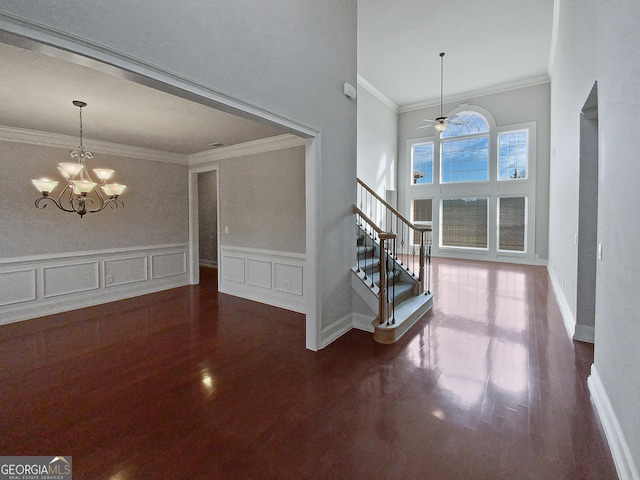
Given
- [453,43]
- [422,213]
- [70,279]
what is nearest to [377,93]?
[453,43]

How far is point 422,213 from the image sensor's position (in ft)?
33.4

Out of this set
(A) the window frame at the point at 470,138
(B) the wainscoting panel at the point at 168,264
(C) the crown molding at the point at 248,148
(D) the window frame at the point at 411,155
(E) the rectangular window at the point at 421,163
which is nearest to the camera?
(C) the crown molding at the point at 248,148

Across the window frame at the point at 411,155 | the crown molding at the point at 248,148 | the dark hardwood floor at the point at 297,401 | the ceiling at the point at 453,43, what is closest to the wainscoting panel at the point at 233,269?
the dark hardwood floor at the point at 297,401

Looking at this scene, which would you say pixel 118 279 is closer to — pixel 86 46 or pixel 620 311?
pixel 86 46

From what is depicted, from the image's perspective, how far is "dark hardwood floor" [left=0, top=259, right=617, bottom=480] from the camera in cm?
179

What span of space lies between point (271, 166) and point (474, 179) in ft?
23.2

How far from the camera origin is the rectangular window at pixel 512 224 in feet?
28.5

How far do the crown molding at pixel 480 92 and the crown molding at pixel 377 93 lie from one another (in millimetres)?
464

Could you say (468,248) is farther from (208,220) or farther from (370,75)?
(208,220)

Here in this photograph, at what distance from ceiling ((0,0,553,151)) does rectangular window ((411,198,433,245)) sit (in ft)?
10.5

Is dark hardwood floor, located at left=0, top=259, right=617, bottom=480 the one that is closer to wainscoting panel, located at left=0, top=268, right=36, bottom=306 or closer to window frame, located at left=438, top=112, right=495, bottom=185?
wainscoting panel, located at left=0, top=268, right=36, bottom=306

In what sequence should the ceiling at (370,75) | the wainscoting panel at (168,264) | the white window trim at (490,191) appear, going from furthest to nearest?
the white window trim at (490,191) < the wainscoting panel at (168,264) < the ceiling at (370,75)

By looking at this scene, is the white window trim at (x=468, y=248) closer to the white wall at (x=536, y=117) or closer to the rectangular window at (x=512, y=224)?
the rectangular window at (x=512, y=224)

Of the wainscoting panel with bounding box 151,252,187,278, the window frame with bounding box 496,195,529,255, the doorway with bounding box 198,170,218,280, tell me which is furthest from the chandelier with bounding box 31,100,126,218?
the window frame with bounding box 496,195,529,255
